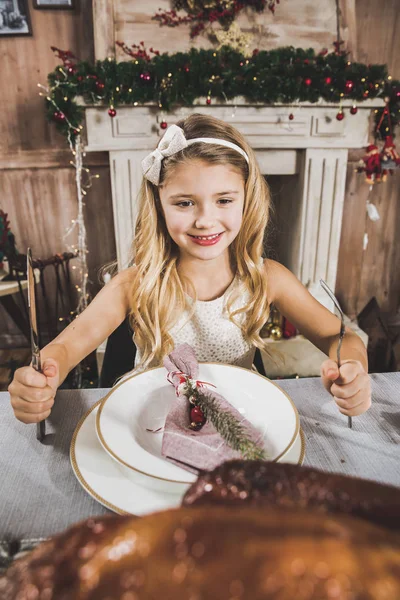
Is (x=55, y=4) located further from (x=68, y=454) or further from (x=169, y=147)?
(x=68, y=454)

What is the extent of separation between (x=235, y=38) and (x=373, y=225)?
4.88ft

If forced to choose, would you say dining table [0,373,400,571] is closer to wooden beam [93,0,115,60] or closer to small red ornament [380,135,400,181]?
small red ornament [380,135,400,181]

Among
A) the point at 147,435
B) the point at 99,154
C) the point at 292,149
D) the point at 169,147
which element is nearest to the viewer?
the point at 147,435

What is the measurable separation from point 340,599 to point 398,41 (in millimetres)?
3040

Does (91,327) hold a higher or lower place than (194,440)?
lower

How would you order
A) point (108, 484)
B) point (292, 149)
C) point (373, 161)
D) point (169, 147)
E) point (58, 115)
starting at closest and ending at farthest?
point (108, 484) → point (169, 147) → point (58, 115) → point (373, 161) → point (292, 149)

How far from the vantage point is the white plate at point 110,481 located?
0.49m

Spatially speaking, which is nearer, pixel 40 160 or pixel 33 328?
pixel 33 328

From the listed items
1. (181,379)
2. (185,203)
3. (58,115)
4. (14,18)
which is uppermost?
(14,18)

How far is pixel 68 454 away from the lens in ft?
2.08

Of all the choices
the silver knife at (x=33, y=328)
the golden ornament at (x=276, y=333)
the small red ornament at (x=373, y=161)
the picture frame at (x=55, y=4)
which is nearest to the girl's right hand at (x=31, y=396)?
the silver knife at (x=33, y=328)

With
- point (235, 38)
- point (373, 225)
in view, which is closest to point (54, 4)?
point (235, 38)

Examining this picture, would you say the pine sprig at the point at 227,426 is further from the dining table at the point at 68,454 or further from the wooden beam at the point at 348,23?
the wooden beam at the point at 348,23

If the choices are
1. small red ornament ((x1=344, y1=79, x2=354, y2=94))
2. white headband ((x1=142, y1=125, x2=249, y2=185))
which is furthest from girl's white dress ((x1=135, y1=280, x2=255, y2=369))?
small red ornament ((x1=344, y1=79, x2=354, y2=94))
